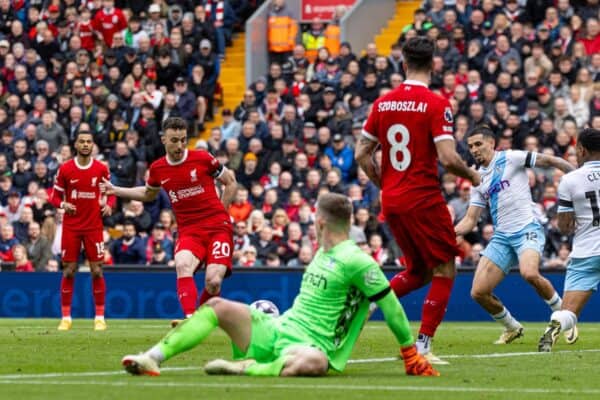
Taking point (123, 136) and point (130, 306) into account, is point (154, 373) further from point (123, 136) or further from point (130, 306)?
point (123, 136)

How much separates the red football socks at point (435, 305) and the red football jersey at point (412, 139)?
28.2 inches

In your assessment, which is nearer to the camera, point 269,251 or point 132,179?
point 269,251

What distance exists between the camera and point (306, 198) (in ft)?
89.4

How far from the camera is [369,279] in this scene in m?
10.6

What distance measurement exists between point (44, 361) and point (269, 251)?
1314cm

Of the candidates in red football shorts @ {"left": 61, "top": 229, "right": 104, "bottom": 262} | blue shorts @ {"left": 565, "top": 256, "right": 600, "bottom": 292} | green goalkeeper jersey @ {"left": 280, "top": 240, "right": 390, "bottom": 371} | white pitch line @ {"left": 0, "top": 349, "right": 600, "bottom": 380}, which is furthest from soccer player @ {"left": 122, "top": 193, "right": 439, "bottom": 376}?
red football shorts @ {"left": 61, "top": 229, "right": 104, "bottom": 262}

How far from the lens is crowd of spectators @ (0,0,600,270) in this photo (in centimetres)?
2606

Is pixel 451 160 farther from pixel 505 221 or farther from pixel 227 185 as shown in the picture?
pixel 227 185

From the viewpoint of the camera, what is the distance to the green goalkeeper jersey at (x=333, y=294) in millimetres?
10609

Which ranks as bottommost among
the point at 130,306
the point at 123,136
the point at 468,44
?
the point at 130,306

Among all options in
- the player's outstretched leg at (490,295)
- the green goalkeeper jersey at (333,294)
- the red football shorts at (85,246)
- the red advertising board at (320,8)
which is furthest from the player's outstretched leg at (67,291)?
the red advertising board at (320,8)

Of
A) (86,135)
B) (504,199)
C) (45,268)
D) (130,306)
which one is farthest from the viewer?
(45,268)

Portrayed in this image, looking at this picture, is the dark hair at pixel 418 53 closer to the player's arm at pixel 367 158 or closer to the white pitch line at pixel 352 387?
the player's arm at pixel 367 158

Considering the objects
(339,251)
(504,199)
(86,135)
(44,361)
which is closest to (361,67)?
(86,135)
